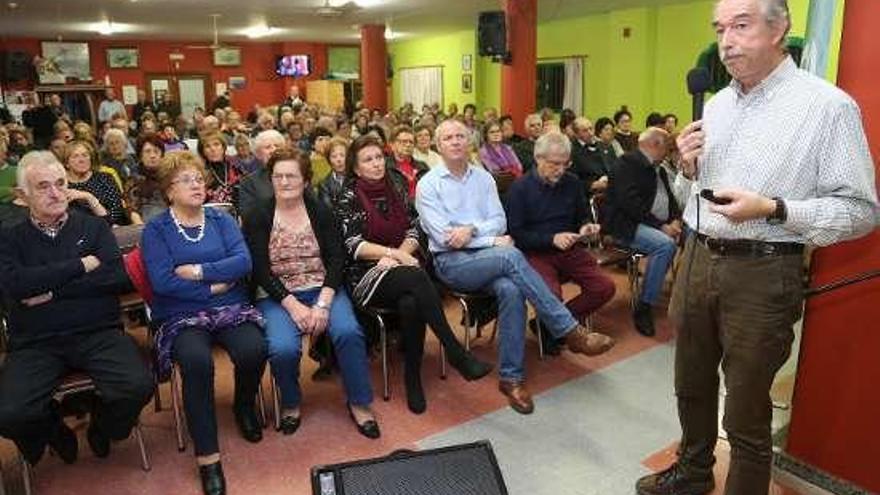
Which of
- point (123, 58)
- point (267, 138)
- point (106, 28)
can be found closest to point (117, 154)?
point (267, 138)

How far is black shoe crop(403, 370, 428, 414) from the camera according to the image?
290 centimetres

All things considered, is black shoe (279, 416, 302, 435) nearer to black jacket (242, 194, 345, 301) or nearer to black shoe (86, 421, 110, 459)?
black jacket (242, 194, 345, 301)

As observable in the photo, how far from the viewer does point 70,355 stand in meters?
2.38

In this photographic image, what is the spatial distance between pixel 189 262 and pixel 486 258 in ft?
4.28

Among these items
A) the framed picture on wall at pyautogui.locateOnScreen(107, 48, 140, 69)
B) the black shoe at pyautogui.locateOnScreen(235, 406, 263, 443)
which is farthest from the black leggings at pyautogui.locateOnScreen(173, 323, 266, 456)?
the framed picture on wall at pyautogui.locateOnScreen(107, 48, 140, 69)

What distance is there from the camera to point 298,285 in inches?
116

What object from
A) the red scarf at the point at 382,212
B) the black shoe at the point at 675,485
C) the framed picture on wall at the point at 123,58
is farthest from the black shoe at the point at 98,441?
the framed picture on wall at the point at 123,58

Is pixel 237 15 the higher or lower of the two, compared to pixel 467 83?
higher

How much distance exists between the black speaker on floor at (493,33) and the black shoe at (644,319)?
5.16m

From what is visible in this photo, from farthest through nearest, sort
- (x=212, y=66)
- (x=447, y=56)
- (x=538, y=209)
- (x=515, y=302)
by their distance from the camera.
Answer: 1. (x=212, y=66)
2. (x=447, y=56)
3. (x=538, y=209)
4. (x=515, y=302)

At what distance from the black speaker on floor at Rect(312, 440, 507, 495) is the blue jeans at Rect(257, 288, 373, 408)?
91 cm

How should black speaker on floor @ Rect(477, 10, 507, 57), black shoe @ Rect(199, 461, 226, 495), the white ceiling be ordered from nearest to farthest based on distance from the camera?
black shoe @ Rect(199, 461, 226, 495) → black speaker on floor @ Rect(477, 10, 507, 57) → the white ceiling

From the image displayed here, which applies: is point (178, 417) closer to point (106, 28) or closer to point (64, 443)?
point (64, 443)

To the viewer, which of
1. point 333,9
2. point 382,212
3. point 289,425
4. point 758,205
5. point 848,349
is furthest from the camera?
point 333,9
